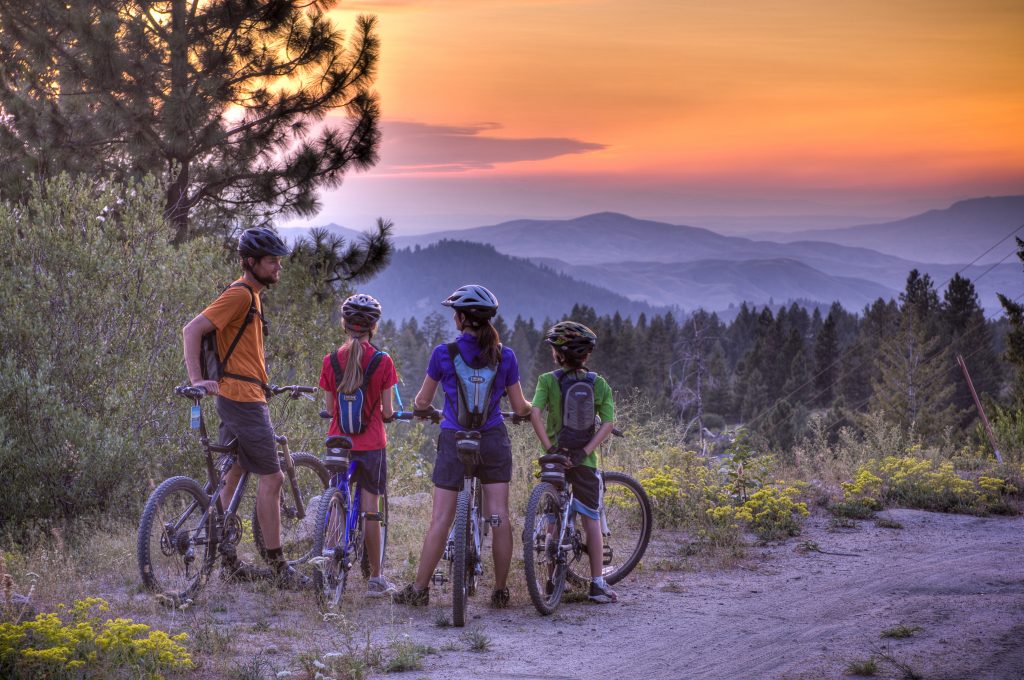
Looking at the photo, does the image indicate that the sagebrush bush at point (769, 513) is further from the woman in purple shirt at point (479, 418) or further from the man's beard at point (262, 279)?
the man's beard at point (262, 279)

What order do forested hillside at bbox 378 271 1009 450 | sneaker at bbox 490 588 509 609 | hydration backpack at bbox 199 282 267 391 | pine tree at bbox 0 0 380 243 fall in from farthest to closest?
forested hillside at bbox 378 271 1009 450 < pine tree at bbox 0 0 380 243 < sneaker at bbox 490 588 509 609 < hydration backpack at bbox 199 282 267 391

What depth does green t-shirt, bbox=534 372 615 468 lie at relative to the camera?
688 centimetres

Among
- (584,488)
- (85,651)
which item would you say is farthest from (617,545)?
(85,651)

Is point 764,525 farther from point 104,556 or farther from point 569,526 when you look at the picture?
point 104,556

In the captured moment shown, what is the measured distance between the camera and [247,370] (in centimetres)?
625

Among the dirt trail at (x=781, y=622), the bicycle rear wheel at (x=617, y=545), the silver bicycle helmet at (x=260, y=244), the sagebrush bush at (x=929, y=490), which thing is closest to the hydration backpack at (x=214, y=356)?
the silver bicycle helmet at (x=260, y=244)

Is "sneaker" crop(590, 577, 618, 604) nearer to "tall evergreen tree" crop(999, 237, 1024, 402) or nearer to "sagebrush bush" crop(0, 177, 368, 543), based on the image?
"sagebrush bush" crop(0, 177, 368, 543)

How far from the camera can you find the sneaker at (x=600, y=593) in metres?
7.14

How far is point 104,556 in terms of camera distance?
24.3 ft

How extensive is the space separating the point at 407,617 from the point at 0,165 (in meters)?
14.4

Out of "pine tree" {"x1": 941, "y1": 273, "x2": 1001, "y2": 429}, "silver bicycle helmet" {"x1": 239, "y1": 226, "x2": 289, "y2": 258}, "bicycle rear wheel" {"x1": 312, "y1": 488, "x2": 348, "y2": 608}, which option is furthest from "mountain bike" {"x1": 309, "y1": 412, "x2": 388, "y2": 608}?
"pine tree" {"x1": 941, "y1": 273, "x2": 1001, "y2": 429}

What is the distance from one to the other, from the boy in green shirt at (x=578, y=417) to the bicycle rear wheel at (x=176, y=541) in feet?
8.25

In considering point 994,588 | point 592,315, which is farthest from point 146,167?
point 592,315

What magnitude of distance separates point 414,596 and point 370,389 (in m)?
1.58
